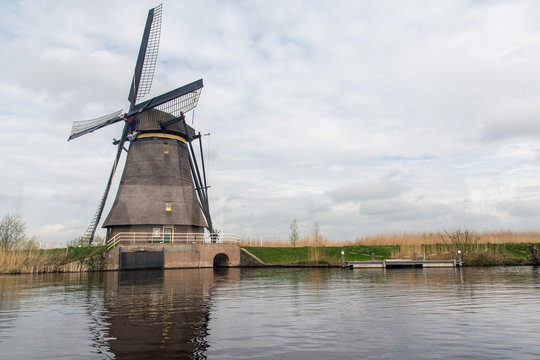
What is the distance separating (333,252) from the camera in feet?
106

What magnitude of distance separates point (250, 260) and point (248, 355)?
1037 inches

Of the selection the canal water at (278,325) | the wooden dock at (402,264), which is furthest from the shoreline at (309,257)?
the canal water at (278,325)

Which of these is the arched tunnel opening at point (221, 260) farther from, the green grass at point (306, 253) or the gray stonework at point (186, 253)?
the green grass at point (306, 253)

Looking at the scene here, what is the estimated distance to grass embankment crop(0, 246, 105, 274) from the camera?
83.9ft

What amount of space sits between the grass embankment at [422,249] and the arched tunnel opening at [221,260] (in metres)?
2.03

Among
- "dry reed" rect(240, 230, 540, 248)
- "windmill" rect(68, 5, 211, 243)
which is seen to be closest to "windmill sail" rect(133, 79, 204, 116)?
"windmill" rect(68, 5, 211, 243)

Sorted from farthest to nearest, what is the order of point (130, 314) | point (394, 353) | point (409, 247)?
point (409, 247) < point (130, 314) < point (394, 353)

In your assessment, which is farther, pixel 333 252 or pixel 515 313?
pixel 333 252

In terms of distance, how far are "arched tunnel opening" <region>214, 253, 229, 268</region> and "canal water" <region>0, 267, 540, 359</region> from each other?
19042mm

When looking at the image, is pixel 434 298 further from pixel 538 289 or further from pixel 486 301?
pixel 538 289

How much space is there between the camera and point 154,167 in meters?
32.6

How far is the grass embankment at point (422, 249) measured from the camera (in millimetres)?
27875

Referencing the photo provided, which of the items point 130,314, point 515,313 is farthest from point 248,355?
point 515,313

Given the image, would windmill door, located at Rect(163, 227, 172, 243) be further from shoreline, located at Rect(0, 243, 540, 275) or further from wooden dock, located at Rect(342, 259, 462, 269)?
wooden dock, located at Rect(342, 259, 462, 269)
